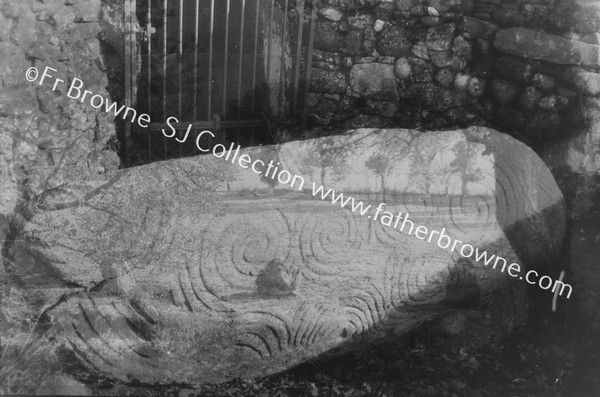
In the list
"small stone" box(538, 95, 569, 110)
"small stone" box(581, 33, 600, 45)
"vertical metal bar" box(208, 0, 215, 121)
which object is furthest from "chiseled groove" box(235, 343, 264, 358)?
"small stone" box(581, 33, 600, 45)

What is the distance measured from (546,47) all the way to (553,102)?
28 cm

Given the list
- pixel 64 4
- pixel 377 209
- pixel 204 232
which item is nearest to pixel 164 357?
pixel 204 232

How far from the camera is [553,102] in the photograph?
11.7ft

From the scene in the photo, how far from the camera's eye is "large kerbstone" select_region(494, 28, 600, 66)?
135 inches

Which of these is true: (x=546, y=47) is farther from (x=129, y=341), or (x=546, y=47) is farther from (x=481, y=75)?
(x=129, y=341)

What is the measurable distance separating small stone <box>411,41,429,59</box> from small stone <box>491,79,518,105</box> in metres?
0.40

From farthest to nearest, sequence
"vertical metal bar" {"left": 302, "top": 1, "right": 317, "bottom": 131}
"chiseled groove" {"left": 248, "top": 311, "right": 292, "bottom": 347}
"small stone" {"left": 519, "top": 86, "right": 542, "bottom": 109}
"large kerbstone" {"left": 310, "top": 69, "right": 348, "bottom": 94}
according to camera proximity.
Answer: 1. "large kerbstone" {"left": 310, "top": 69, "right": 348, "bottom": 94}
2. "vertical metal bar" {"left": 302, "top": 1, "right": 317, "bottom": 131}
3. "small stone" {"left": 519, "top": 86, "right": 542, "bottom": 109}
4. "chiseled groove" {"left": 248, "top": 311, "right": 292, "bottom": 347}

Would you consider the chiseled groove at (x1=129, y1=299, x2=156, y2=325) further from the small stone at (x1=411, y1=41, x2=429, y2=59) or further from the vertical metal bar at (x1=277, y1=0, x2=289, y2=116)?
the small stone at (x1=411, y1=41, x2=429, y2=59)

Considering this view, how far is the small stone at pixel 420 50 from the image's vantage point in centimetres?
390

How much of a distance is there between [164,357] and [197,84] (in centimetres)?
168

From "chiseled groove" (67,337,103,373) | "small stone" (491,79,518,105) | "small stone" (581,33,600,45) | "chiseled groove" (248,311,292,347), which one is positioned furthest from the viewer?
"small stone" (491,79,518,105)

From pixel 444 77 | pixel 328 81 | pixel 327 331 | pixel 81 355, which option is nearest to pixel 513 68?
pixel 444 77

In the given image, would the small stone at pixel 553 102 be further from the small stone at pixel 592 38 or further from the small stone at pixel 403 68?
the small stone at pixel 403 68

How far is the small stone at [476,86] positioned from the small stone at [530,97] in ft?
0.85
